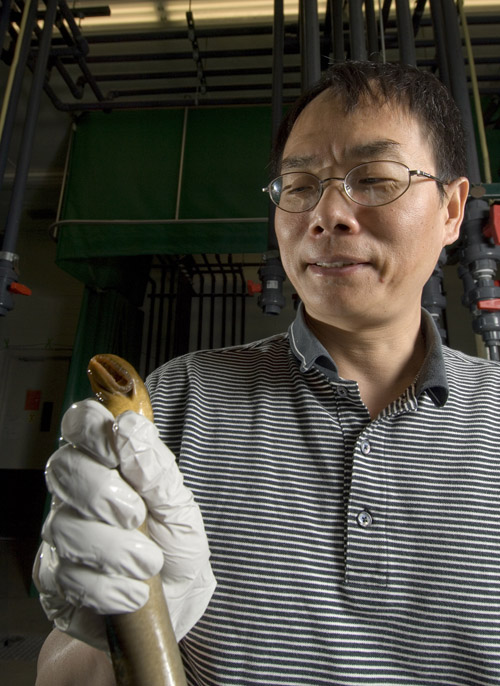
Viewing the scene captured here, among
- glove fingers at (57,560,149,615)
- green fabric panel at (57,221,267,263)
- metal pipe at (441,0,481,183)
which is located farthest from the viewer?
green fabric panel at (57,221,267,263)

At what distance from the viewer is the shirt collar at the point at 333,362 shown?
816 millimetres

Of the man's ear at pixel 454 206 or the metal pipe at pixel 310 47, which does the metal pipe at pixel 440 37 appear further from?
the man's ear at pixel 454 206

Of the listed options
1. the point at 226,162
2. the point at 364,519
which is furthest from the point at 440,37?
the point at 364,519

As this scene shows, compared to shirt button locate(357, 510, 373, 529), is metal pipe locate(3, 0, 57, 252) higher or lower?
higher

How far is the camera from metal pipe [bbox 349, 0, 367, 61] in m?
1.57

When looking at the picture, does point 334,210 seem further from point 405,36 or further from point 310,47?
point 405,36

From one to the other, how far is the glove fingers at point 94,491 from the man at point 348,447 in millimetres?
11

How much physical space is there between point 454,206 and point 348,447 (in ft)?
1.86

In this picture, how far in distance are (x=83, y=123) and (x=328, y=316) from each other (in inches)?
96.0

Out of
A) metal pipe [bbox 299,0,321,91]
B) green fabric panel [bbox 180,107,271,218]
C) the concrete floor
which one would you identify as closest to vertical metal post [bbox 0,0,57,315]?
green fabric panel [bbox 180,107,271,218]

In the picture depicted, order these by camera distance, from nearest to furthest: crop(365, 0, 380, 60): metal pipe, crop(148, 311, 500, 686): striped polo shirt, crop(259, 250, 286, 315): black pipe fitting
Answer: crop(148, 311, 500, 686): striped polo shirt
crop(259, 250, 286, 315): black pipe fitting
crop(365, 0, 380, 60): metal pipe

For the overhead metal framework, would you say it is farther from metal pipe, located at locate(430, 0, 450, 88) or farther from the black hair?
the black hair

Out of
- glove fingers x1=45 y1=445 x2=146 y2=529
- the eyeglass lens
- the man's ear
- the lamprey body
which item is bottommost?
the lamprey body

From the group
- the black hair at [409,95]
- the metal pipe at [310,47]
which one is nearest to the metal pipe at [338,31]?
the metal pipe at [310,47]
